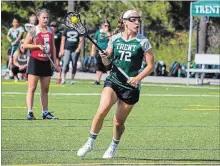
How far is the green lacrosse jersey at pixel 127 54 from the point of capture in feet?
33.7

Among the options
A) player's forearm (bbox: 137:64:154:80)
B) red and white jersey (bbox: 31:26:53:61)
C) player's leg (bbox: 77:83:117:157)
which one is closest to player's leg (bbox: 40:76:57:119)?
red and white jersey (bbox: 31:26:53:61)

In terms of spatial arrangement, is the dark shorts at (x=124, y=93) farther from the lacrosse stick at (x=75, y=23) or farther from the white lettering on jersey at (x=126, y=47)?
the lacrosse stick at (x=75, y=23)

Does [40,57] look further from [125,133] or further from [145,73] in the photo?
[145,73]

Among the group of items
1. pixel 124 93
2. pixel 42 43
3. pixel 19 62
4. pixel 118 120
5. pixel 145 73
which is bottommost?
pixel 19 62

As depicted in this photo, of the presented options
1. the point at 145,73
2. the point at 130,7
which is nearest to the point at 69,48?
the point at 145,73

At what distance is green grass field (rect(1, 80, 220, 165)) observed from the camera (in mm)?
→ 10430

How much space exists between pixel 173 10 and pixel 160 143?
37.5m

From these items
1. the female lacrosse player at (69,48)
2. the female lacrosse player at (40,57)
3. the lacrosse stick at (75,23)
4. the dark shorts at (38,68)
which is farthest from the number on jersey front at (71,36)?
the lacrosse stick at (75,23)

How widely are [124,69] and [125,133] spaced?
10.2 ft

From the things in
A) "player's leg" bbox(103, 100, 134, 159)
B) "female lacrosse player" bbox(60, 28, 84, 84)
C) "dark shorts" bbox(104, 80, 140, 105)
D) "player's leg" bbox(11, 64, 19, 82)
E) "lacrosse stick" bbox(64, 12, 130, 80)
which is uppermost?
"lacrosse stick" bbox(64, 12, 130, 80)

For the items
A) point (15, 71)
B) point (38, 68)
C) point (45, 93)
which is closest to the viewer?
point (38, 68)

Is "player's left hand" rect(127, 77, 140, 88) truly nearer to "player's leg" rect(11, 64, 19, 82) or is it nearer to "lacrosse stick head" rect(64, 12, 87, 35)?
"lacrosse stick head" rect(64, 12, 87, 35)

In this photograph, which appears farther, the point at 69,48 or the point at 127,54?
the point at 69,48

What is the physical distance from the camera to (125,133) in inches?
523
